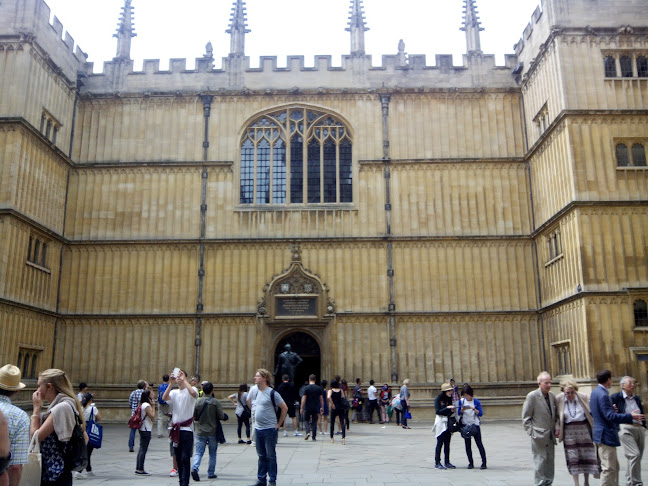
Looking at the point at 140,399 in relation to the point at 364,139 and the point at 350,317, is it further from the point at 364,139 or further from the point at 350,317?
the point at 364,139

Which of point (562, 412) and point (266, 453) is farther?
point (266, 453)

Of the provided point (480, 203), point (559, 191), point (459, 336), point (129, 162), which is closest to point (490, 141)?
point (480, 203)

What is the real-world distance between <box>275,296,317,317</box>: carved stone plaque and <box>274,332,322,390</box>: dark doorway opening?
0.87m

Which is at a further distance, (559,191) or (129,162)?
(129,162)

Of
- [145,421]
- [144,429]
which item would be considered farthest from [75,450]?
[145,421]

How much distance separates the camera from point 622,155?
19078mm

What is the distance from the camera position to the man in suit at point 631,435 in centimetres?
798

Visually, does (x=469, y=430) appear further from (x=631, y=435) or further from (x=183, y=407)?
(x=183, y=407)

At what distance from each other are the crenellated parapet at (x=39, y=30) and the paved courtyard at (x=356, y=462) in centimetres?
1303

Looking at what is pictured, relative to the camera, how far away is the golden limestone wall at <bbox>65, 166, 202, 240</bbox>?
22516mm

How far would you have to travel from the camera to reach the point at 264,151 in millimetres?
23547

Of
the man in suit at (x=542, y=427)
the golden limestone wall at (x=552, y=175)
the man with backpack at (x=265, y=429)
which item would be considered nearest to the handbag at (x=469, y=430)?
the man in suit at (x=542, y=427)

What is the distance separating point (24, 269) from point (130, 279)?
357cm

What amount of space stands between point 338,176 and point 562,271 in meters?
8.49
